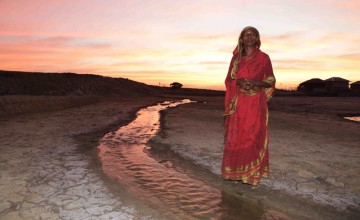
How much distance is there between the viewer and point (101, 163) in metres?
4.80

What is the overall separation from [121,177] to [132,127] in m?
5.01

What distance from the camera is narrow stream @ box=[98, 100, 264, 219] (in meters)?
3.07

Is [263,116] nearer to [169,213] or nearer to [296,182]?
[296,182]

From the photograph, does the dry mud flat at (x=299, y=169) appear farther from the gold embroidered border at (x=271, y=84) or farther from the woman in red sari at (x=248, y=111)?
the gold embroidered border at (x=271, y=84)

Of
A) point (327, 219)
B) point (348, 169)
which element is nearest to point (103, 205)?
point (327, 219)

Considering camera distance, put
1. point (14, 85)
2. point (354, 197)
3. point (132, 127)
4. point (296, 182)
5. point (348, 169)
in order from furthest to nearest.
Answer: point (14, 85)
point (132, 127)
point (348, 169)
point (296, 182)
point (354, 197)

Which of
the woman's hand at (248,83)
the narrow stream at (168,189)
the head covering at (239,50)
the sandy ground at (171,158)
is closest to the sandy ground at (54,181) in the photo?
the sandy ground at (171,158)

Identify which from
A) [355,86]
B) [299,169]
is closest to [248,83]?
[299,169]

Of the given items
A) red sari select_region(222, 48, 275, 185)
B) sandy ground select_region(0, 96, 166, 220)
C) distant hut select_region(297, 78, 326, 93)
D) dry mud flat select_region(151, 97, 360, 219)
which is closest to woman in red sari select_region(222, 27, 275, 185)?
red sari select_region(222, 48, 275, 185)

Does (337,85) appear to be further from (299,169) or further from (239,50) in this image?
(239,50)

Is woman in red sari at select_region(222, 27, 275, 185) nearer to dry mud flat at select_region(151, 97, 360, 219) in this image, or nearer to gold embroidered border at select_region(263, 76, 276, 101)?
gold embroidered border at select_region(263, 76, 276, 101)

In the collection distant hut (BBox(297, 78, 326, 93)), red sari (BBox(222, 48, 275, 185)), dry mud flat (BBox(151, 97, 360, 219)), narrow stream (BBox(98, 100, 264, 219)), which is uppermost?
distant hut (BBox(297, 78, 326, 93))

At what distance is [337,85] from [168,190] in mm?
43100

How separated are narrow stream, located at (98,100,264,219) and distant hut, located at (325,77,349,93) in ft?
134
